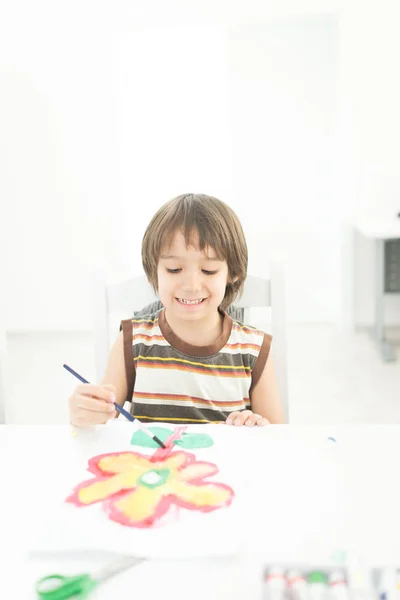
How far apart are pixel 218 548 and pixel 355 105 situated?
3.37 m

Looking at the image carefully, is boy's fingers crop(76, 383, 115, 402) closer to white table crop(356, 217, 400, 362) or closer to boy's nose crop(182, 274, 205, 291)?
boy's nose crop(182, 274, 205, 291)

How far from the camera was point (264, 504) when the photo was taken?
83 centimetres

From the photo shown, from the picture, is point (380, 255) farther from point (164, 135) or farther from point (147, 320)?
point (147, 320)

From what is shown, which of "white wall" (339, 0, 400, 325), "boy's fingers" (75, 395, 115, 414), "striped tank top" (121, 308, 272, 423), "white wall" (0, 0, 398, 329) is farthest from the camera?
"white wall" (0, 0, 398, 329)

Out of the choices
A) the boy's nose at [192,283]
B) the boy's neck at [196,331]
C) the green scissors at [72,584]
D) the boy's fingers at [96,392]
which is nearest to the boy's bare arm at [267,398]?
the boy's neck at [196,331]

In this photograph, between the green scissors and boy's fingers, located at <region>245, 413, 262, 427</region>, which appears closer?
the green scissors

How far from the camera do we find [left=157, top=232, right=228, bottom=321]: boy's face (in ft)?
3.84

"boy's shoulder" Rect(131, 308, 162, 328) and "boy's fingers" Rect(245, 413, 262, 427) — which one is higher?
"boy's shoulder" Rect(131, 308, 162, 328)

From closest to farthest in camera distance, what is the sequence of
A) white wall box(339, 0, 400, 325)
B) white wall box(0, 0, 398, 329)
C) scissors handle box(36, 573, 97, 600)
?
scissors handle box(36, 573, 97, 600) → white wall box(339, 0, 400, 325) → white wall box(0, 0, 398, 329)

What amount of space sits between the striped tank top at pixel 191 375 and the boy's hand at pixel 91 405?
9.5 inches

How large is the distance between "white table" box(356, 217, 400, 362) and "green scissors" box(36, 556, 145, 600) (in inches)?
109

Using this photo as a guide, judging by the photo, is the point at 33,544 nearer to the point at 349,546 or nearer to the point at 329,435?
the point at 349,546

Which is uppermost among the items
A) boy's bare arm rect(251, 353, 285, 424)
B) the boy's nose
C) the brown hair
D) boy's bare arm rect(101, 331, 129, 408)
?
the brown hair

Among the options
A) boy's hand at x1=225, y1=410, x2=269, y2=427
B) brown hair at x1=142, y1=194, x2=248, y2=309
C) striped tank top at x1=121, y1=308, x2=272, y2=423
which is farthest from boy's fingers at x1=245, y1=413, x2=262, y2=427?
brown hair at x1=142, y1=194, x2=248, y2=309
